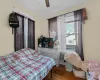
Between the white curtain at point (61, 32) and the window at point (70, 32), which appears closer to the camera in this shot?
the window at point (70, 32)

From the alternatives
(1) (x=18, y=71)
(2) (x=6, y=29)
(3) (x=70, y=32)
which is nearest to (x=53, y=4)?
(3) (x=70, y=32)

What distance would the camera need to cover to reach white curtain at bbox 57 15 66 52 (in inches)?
116

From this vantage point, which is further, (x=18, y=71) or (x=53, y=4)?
(x=53, y=4)

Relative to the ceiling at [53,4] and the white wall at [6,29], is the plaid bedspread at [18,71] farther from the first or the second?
the ceiling at [53,4]

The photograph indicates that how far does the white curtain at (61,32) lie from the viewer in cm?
296

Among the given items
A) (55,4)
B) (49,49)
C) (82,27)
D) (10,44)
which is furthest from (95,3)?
(10,44)

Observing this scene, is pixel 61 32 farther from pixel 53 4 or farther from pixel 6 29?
pixel 6 29

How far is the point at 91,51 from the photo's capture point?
2.36m

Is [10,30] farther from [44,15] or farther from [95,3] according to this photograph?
[95,3]

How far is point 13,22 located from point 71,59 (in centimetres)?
226

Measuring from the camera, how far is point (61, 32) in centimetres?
303

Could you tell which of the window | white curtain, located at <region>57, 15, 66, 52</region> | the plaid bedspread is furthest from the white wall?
the window

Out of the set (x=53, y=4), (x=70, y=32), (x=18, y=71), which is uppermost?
(x=53, y=4)

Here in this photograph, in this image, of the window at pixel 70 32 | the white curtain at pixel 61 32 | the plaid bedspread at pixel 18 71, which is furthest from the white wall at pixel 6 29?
the window at pixel 70 32
